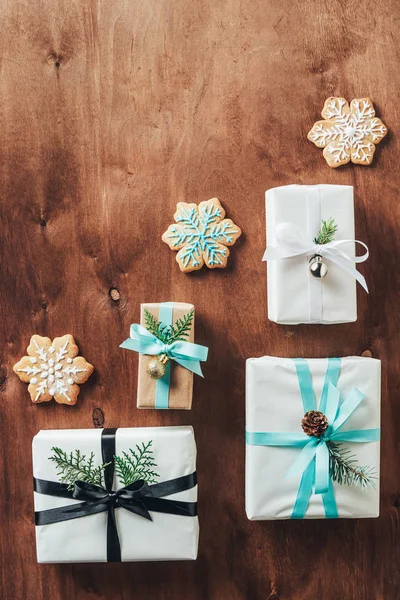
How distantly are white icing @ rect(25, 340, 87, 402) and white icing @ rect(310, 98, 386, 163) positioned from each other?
112 centimetres

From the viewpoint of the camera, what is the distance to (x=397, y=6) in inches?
71.7

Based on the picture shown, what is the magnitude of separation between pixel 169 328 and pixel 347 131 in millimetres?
900

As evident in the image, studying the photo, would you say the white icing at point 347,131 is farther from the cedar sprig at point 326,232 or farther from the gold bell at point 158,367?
the gold bell at point 158,367

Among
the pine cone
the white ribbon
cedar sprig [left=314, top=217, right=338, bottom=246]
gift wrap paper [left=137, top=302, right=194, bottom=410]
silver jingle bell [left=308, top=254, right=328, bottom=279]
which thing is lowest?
the pine cone

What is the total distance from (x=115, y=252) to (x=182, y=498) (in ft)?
2.74

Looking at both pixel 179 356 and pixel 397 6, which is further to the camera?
pixel 397 6

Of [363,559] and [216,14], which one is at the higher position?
[216,14]

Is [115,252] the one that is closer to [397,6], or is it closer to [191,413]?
[191,413]

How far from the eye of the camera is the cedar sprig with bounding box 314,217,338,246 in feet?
5.29

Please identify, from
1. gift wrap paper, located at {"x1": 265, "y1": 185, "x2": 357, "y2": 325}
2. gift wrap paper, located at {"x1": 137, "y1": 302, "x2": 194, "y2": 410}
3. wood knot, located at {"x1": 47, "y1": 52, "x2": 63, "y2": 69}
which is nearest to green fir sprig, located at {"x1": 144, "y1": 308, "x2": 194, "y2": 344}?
gift wrap paper, located at {"x1": 137, "y1": 302, "x2": 194, "y2": 410}

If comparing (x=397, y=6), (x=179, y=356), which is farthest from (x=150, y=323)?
(x=397, y=6)

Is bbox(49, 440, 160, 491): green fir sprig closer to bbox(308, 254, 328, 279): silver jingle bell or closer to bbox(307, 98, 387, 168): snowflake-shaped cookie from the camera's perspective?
bbox(308, 254, 328, 279): silver jingle bell

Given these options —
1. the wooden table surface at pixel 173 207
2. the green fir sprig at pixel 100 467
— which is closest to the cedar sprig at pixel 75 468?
the green fir sprig at pixel 100 467

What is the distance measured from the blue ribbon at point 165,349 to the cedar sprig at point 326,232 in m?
0.49
